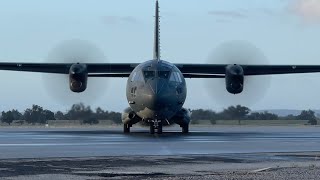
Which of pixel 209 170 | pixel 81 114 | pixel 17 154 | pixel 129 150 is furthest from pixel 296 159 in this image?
pixel 81 114

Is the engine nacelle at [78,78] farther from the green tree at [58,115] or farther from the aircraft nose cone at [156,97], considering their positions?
the green tree at [58,115]

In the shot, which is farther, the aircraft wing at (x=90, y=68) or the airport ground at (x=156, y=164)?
the aircraft wing at (x=90, y=68)

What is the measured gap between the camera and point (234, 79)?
152ft

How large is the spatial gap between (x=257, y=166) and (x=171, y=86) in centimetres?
2301

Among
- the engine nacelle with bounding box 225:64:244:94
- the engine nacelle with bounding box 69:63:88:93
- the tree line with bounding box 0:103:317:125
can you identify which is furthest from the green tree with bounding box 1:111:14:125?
the engine nacelle with bounding box 225:64:244:94

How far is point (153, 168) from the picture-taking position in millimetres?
17797

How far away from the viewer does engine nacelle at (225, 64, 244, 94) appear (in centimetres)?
4638

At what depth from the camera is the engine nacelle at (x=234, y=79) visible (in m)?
Result: 46.4

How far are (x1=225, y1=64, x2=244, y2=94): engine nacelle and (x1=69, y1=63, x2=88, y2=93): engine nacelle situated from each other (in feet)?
29.6

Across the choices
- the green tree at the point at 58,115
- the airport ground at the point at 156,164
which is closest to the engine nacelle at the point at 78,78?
the airport ground at the point at 156,164

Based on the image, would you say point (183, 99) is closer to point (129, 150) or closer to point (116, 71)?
point (116, 71)

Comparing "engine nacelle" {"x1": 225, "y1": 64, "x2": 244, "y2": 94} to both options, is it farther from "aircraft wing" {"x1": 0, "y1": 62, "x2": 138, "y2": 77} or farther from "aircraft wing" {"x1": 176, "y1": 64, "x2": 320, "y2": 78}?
"aircraft wing" {"x1": 0, "y1": 62, "x2": 138, "y2": 77}

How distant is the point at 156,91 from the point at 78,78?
289 inches

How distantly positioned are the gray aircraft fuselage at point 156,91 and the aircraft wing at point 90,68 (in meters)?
7.90
